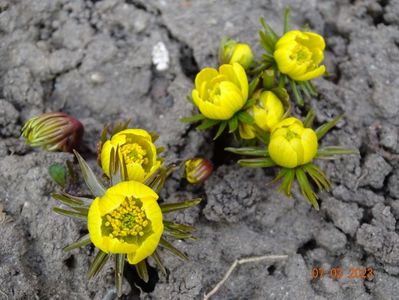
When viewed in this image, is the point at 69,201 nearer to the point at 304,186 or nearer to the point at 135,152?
the point at 135,152

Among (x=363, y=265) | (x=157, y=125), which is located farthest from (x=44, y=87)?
(x=363, y=265)

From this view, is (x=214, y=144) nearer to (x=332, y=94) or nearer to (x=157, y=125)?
(x=157, y=125)

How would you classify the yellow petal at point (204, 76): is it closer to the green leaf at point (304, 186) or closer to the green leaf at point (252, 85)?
the green leaf at point (252, 85)

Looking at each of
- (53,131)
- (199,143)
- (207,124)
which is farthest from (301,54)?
(53,131)

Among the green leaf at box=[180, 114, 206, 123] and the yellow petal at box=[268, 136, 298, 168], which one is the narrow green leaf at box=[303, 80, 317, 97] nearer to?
the yellow petal at box=[268, 136, 298, 168]

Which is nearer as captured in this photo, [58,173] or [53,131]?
[58,173]

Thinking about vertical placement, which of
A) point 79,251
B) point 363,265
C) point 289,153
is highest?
point 289,153
